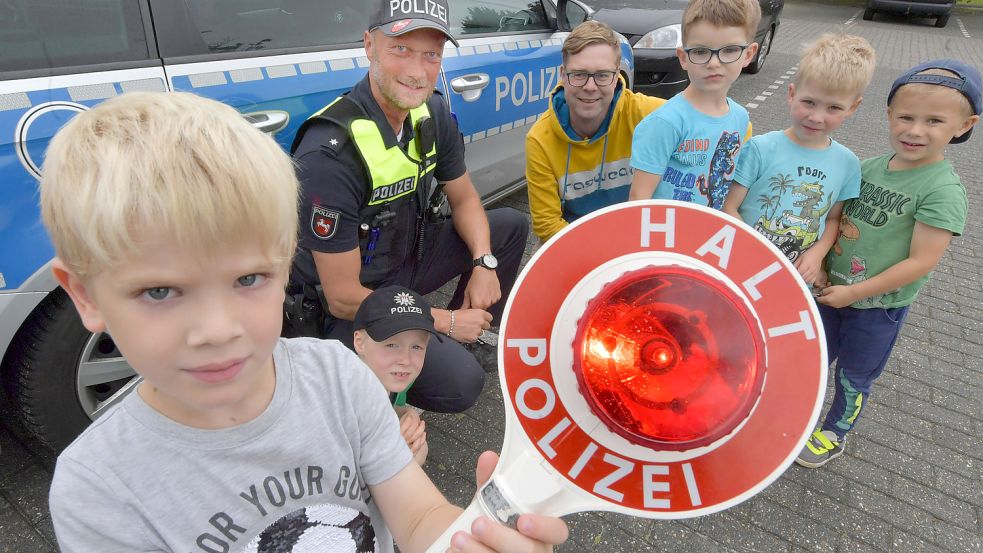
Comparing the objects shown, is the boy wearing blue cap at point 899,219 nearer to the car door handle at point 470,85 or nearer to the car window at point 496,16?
the car door handle at point 470,85

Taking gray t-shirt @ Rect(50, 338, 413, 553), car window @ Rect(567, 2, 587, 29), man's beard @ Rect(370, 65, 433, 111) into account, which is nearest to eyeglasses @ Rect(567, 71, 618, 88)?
man's beard @ Rect(370, 65, 433, 111)

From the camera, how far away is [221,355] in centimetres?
72

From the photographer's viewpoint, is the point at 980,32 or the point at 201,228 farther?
the point at 980,32

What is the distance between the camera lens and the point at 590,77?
224 centimetres

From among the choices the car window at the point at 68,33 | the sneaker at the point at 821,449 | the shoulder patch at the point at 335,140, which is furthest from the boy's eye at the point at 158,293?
the sneaker at the point at 821,449

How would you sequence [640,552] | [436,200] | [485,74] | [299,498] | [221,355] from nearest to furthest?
1. [221,355]
2. [299,498]
3. [640,552]
4. [436,200]
5. [485,74]

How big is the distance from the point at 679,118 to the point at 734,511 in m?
1.50

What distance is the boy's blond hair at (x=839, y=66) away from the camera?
187cm

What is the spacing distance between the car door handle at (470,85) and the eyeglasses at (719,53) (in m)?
1.20

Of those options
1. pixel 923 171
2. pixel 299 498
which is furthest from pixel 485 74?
pixel 299 498

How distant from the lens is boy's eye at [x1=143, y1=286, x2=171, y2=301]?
675 millimetres

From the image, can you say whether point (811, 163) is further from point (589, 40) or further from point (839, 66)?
point (589, 40)

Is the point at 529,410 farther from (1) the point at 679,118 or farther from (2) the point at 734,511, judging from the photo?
(2) the point at 734,511

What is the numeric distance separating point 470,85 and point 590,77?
0.80 meters
